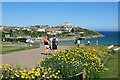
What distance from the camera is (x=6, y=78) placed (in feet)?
18.7

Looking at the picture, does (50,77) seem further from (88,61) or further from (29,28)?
(29,28)

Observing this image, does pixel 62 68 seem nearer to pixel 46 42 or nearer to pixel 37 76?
pixel 37 76

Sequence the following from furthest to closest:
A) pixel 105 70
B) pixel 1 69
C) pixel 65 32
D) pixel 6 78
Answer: pixel 65 32, pixel 105 70, pixel 1 69, pixel 6 78

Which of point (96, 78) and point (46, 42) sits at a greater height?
point (46, 42)

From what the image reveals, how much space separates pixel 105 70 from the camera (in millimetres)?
9383

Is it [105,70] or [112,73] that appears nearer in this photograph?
[112,73]

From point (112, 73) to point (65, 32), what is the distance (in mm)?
122569

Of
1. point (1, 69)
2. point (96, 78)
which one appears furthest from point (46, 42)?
point (1, 69)

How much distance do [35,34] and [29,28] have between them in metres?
4.90

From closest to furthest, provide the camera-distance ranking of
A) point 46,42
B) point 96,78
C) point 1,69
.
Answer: point 1,69 < point 96,78 < point 46,42

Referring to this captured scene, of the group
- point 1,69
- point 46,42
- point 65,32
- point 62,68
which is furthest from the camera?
point 65,32

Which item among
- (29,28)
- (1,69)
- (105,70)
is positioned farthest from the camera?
(29,28)

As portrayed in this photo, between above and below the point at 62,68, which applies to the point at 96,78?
below

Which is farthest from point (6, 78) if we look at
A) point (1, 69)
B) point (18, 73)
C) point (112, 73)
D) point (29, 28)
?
point (29, 28)
